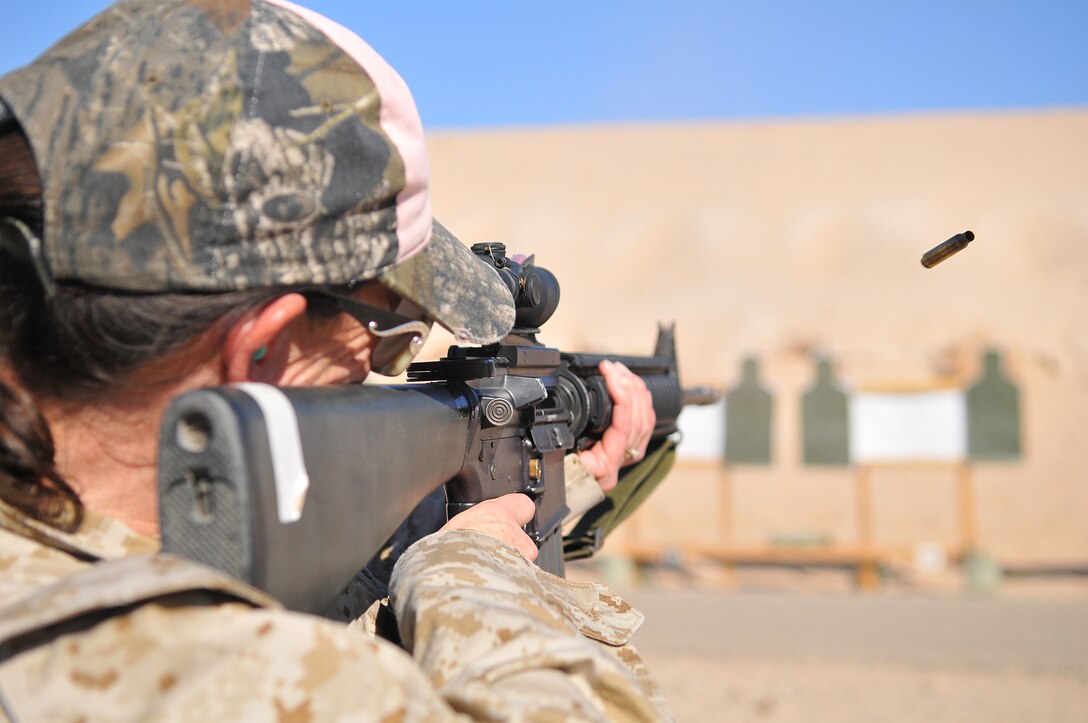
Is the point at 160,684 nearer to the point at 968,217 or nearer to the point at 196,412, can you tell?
the point at 196,412

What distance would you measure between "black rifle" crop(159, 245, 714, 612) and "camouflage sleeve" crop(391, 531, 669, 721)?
10 centimetres

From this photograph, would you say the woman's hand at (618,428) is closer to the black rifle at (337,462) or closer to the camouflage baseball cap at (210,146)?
the black rifle at (337,462)

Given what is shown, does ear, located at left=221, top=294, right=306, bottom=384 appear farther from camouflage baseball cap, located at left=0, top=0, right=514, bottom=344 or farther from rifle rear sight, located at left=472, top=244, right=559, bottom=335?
rifle rear sight, located at left=472, top=244, right=559, bottom=335

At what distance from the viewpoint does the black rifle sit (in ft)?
3.17

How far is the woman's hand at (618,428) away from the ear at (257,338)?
136 centimetres

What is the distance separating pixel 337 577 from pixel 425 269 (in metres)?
0.45

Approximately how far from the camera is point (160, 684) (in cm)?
88

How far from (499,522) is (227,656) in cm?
74

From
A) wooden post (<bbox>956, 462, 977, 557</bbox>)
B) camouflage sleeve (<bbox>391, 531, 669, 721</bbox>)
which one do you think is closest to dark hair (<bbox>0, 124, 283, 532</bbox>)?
camouflage sleeve (<bbox>391, 531, 669, 721</bbox>)

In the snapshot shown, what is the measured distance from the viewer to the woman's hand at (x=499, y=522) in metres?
1.55

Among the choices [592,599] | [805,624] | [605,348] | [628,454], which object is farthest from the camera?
[605,348]

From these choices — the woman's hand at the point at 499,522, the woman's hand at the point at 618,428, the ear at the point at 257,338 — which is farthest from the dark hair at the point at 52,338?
the woman's hand at the point at 618,428

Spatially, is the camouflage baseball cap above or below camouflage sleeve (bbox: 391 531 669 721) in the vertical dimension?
above

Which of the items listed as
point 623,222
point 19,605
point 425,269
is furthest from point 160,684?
point 623,222
